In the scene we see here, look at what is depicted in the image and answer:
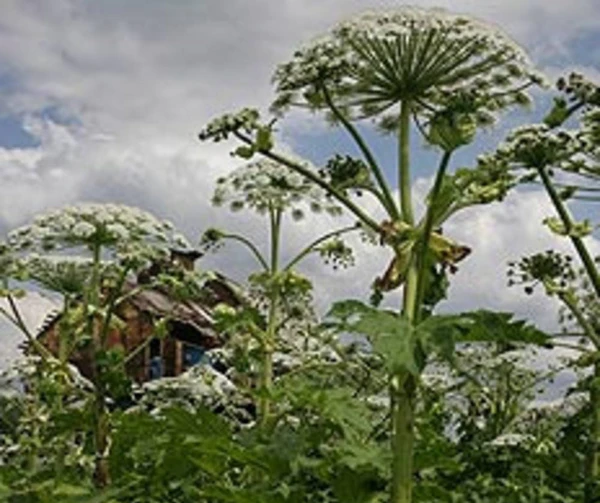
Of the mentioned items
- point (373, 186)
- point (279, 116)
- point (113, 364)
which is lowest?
point (113, 364)

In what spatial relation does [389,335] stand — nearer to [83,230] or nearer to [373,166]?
[373,166]

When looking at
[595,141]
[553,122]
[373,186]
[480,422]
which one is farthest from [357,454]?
[480,422]

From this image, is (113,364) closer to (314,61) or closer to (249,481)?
(249,481)

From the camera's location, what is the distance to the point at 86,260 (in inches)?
329

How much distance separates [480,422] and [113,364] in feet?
15.7

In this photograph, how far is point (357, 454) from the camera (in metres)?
4.68

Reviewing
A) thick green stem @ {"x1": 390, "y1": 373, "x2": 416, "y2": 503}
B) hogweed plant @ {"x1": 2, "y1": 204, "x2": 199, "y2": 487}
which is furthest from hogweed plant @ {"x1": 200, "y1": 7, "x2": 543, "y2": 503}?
hogweed plant @ {"x1": 2, "y1": 204, "x2": 199, "y2": 487}

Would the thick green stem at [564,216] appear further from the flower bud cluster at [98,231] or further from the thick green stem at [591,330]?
the flower bud cluster at [98,231]

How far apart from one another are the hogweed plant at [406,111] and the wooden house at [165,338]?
2526 mm

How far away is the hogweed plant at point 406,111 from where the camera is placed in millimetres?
4754

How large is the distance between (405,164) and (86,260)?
338 centimetres

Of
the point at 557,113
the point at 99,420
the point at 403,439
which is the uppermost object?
the point at 557,113

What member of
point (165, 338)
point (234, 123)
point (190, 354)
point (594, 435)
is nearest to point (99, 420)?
point (234, 123)

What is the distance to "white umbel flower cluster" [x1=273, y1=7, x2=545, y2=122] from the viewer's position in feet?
18.7
